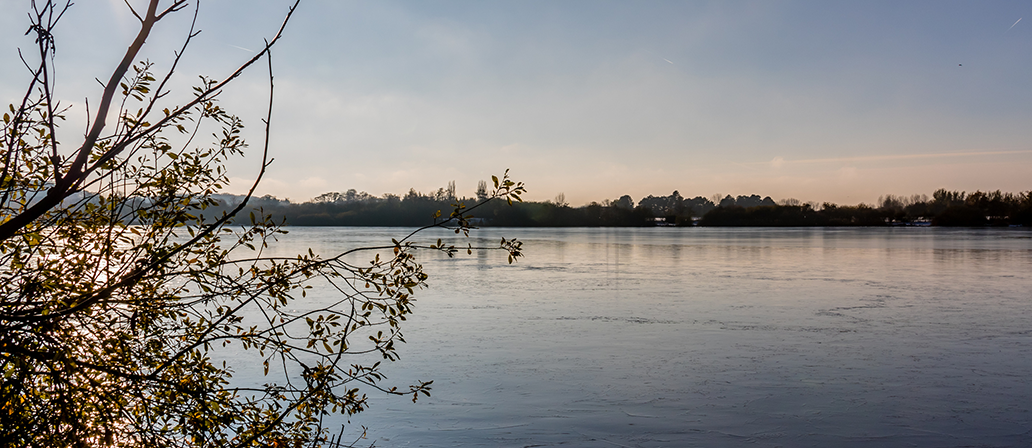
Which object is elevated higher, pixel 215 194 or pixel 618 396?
pixel 215 194

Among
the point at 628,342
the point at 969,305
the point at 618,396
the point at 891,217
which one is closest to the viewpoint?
the point at 618,396

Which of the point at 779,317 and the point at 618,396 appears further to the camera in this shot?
the point at 779,317

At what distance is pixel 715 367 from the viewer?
23.0ft

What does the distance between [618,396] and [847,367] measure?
2.84m

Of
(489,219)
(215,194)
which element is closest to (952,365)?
(215,194)

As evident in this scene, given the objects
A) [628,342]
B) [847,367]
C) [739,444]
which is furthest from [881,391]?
[628,342]

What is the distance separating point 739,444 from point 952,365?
375 cm

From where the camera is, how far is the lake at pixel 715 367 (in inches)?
203

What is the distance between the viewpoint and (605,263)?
20672 mm

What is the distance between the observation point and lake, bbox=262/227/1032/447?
16.9 ft

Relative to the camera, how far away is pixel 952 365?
7.01m

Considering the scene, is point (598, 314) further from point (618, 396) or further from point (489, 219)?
point (489, 219)

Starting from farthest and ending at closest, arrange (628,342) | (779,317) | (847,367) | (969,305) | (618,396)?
1. (969,305)
2. (779,317)
3. (628,342)
4. (847,367)
5. (618,396)

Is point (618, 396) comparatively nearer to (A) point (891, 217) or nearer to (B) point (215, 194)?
(B) point (215, 194)
